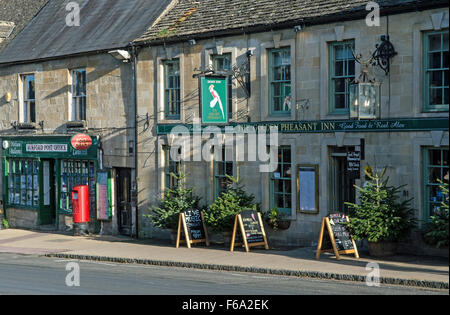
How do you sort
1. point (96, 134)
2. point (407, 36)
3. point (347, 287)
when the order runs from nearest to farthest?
point (347, 287)
point (407, 36)
point (96, 134)

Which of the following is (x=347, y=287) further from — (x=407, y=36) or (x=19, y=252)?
(x=19, y=252)

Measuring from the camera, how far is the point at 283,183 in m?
19.7

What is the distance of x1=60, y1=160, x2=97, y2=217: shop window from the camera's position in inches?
999

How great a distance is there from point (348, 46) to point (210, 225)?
6017mm

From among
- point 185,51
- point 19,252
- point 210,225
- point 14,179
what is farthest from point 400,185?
point 14,179

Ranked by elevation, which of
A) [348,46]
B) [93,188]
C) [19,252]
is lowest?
[19,252]

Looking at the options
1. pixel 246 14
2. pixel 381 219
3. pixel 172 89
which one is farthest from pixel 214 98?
pixel 381 219

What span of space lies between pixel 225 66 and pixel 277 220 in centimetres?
→ 468

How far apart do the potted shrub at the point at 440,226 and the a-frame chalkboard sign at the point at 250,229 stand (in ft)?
14.6

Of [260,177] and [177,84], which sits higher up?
[177,84]

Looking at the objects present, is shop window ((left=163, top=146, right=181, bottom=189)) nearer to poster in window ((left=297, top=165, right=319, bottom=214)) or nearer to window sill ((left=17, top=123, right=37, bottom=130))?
poster in window ((left=297, top=165, right=319, bottom=214))

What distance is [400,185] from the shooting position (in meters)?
17.0

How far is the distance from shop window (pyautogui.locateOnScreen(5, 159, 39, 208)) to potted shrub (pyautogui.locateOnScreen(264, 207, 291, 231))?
11.5 m

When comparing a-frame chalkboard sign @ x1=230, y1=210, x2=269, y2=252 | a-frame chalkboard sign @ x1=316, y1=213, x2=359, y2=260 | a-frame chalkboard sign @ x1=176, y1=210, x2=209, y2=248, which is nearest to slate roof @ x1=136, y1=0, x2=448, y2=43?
a-frame chalkboard sign @ x1=316, y1=213, x2=359, y2=260
